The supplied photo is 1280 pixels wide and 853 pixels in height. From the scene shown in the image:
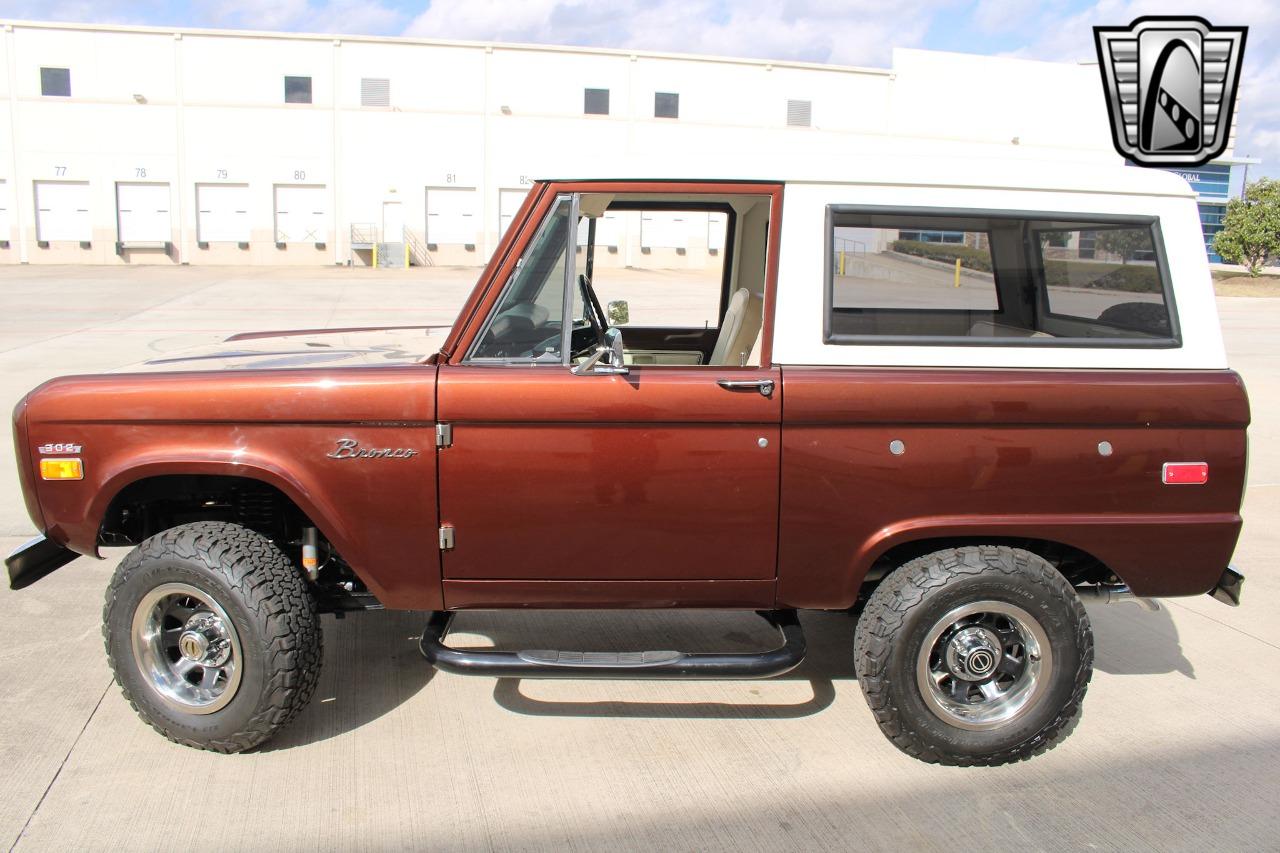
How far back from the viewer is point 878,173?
11.3ft

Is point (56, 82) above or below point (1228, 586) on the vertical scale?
above

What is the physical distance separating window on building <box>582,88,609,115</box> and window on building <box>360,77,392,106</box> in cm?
748

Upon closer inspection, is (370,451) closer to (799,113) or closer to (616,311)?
(616,311)

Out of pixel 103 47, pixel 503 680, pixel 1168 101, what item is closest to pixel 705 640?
pixel 503 680

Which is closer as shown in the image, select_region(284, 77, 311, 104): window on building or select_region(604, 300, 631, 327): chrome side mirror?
select_region(604, 300, 631, 327): chrome side mirror

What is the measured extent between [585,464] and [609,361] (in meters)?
0.35

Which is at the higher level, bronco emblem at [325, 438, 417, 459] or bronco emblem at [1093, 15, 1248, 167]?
bronco emblem at [1093, 15, 1248, 167]

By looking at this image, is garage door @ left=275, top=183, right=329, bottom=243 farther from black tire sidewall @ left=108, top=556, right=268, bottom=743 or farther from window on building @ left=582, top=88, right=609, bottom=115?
black tire sidewall @ left=108, top=556, right=268, bottom=743

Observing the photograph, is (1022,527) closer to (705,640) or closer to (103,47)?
(705,640)

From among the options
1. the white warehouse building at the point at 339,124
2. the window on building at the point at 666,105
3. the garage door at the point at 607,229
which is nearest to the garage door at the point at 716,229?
the garage door at the point at 607,229

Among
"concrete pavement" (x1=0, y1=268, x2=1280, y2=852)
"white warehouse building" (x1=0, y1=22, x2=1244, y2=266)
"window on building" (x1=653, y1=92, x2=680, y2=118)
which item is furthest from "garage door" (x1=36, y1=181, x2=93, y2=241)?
"concrete pavement" (x1=0, y1=268, x2=1280, y2=852)

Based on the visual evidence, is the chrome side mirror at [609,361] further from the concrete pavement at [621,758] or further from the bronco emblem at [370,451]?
the concrete pavement at [621,758]

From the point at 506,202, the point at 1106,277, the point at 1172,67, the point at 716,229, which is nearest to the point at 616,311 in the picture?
the point at 716,229

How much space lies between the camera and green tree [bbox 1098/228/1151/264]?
11.6 ft
